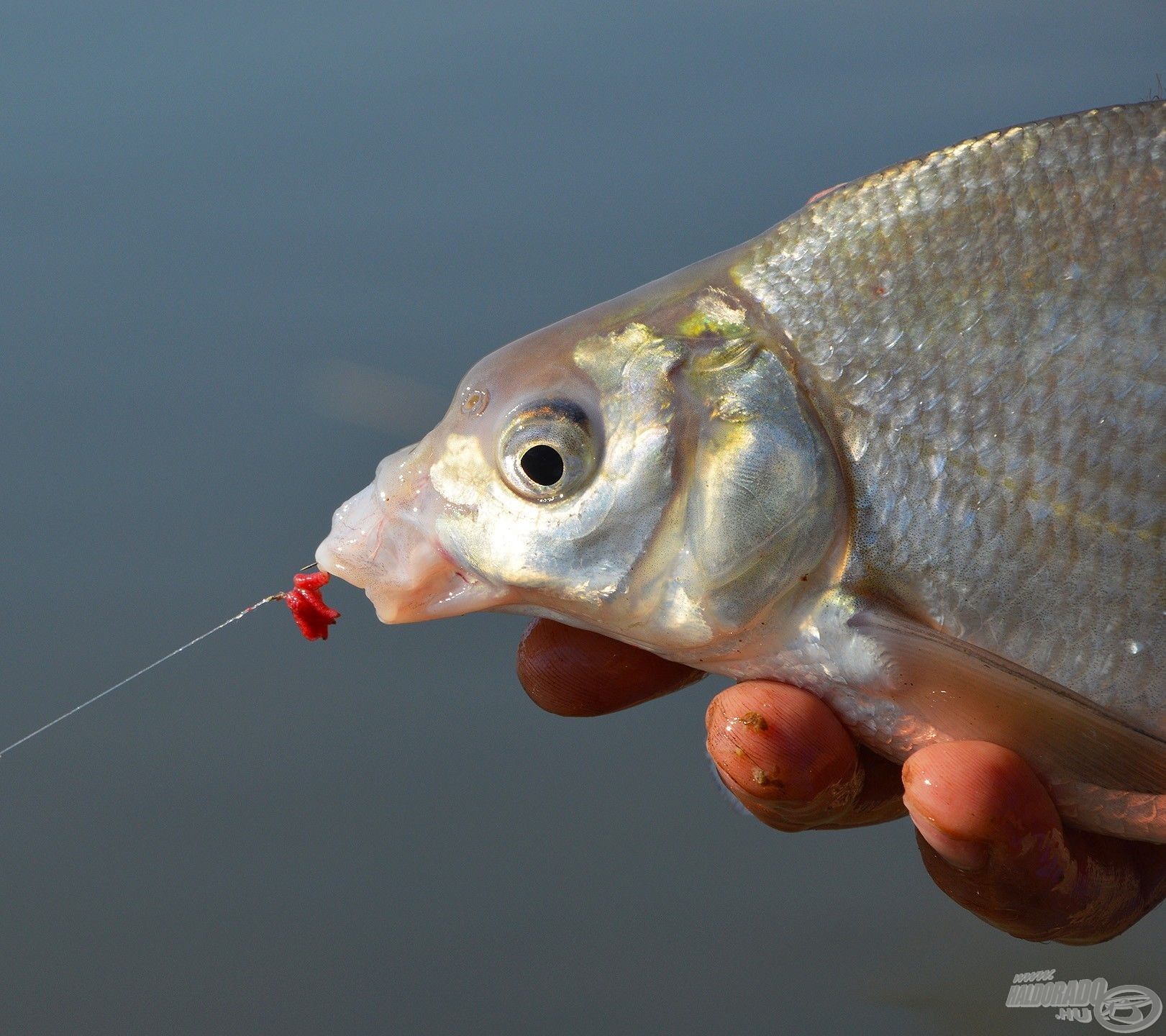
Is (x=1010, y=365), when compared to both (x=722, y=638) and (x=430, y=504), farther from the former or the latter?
(x=430, y=504)

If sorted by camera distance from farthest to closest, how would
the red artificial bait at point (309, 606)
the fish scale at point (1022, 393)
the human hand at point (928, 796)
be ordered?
the red artificial bait at point (309, 606), the human hand at point (928, 796), the fish scale at point (1022, 393)

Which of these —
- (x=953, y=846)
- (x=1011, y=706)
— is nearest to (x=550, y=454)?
(x=1011, y=706)

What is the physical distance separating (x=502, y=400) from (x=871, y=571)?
1.99 ft

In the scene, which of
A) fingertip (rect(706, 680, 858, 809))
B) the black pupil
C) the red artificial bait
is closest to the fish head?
the black pupil

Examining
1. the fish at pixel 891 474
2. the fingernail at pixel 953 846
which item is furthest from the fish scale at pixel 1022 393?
the fingernail at pixel 953 846

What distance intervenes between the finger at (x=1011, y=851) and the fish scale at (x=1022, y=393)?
0.63ft

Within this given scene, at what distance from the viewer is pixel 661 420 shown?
179 cm

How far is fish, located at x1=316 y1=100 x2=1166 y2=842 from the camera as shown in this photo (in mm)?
1720

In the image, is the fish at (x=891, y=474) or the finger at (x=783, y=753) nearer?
the fish at (x=891, y=474)

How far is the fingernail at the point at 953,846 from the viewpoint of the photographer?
73.1 inches

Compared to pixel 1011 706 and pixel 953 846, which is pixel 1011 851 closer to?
pixel 953 846

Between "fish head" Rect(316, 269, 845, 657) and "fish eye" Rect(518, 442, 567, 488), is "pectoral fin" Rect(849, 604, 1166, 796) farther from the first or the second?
"fish eye" Rect(518, 442, 567, 488)

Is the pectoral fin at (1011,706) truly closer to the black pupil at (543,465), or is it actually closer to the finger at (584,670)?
the black pupil at (543,465)

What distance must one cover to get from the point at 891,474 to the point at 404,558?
0.74 m
